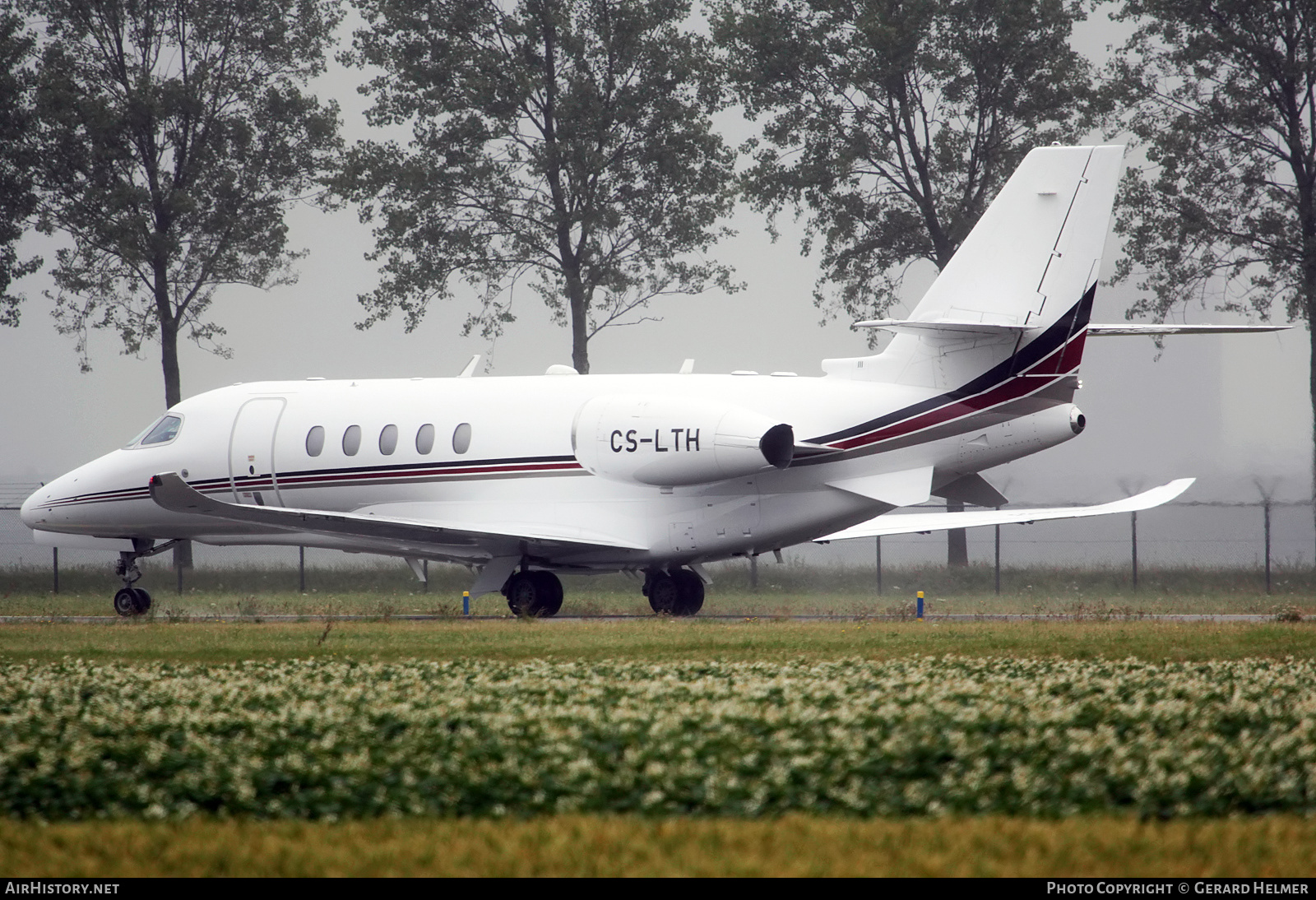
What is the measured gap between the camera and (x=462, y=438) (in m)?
21.4

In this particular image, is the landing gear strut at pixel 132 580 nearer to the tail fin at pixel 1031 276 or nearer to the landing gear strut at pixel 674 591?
the landing gear strut at pixel 674 591

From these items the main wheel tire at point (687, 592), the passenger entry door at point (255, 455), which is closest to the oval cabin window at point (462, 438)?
the passenger entry door at point (255, 455)

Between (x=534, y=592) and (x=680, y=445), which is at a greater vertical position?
(x=680, y=445)

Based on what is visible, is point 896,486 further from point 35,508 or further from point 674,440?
A: point 35,508

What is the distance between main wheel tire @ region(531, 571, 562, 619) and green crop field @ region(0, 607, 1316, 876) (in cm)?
926

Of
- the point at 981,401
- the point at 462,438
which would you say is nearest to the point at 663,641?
the point at 981,401

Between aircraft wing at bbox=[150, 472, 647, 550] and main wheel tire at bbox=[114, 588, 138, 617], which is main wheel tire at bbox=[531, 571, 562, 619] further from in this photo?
main wheel tire at bbox=[114, 588, 138, 617]

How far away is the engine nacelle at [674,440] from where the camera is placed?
18.7 meters

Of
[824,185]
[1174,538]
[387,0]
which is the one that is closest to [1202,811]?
[1174,538]

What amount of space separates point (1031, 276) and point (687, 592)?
674 centimetres

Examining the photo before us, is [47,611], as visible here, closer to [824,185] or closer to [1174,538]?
[824,185]

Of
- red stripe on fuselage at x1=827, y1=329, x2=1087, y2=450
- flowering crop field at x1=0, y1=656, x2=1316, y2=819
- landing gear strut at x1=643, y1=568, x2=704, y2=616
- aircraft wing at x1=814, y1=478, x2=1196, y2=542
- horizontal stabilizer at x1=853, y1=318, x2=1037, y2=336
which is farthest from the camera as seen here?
landing gear strut at x1=643, y1=568, x2=704, y2=616

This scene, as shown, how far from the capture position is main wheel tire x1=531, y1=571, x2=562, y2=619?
20953 mm

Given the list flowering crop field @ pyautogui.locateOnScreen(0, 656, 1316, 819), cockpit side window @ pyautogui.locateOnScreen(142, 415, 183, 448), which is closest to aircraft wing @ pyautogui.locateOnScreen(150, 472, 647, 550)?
cockpit side window @ pyautogui.locateOnScreen(142, 415, 183, 448)
